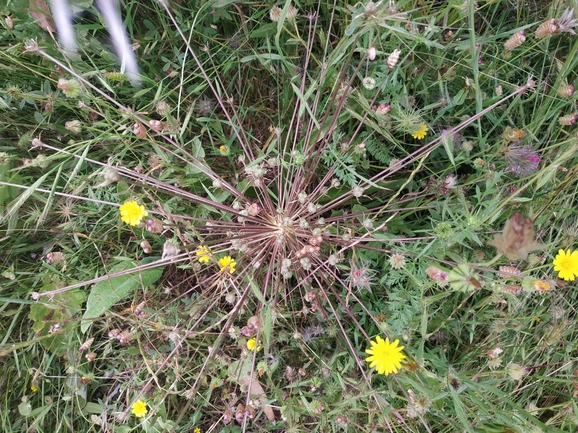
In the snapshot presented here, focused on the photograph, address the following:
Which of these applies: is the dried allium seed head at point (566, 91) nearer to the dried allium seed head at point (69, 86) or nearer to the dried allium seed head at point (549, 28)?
the dried allium seed head at point (549, 28)

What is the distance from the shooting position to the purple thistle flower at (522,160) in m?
1.64

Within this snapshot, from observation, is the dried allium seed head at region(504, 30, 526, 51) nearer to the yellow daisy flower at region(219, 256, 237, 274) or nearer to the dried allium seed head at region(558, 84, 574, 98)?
the dried allium seed head at region(558, 84, 574, 98)

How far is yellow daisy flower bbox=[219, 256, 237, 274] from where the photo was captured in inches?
63.1

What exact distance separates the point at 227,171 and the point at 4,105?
38.0 inches

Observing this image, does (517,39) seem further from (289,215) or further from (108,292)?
(108,292)

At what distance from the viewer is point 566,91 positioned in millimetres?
1570

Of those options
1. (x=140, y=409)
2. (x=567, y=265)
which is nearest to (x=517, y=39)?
(x=567, y=265)

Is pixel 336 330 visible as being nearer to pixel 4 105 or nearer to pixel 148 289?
pixel 148 289

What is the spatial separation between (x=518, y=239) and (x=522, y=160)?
2.95 ft

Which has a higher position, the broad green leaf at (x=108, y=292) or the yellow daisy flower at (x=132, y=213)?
the yellow daisy flower at (x=132, y=213)

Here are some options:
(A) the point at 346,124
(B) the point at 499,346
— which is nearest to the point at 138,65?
(A) the point at 346,124

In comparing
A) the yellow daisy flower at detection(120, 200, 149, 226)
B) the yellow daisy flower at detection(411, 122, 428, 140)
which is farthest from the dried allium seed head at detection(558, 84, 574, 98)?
the yellow daisy flower at detection(120, 200, 149, 226)

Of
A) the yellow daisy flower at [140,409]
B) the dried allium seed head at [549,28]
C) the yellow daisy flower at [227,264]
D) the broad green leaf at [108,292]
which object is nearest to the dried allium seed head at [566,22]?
the dried allium seed head at [549,28]

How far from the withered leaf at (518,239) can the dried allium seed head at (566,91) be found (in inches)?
37.4
